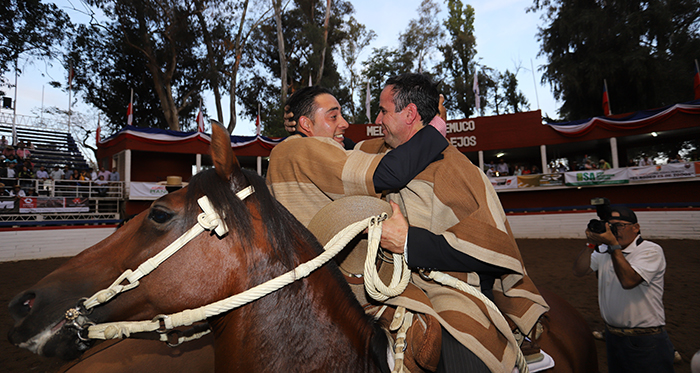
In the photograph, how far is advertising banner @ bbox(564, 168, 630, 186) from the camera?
1675 cm

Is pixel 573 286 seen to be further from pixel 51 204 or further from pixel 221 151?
pixel 51 204

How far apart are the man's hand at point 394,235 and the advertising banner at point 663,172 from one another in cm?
2066

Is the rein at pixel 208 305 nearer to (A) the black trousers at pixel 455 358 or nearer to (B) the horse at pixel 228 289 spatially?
(B) the horse at pixel 228 289

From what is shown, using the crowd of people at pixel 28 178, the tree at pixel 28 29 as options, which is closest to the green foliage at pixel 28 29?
the tree at pixel 28 29

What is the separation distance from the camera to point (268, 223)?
1349mm

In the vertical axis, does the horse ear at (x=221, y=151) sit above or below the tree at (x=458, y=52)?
below

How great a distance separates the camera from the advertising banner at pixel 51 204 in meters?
13.4

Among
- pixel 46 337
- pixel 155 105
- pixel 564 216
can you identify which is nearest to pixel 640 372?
pixel 46 337

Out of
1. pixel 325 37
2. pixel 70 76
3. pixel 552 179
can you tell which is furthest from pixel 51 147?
pixel 552 179

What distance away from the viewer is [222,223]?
48.5 inches

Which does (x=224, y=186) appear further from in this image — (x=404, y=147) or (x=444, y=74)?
(x=444, y=74)

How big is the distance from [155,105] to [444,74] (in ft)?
95.9

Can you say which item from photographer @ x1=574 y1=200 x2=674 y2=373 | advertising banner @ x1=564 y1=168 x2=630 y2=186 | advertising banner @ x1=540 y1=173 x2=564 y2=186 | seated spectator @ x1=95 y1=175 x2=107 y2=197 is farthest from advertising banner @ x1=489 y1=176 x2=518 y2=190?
seated spectator @ x1=95 y1=175 x2=107 y2=197

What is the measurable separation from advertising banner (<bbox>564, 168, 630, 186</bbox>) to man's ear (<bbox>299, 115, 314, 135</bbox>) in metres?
19.7
